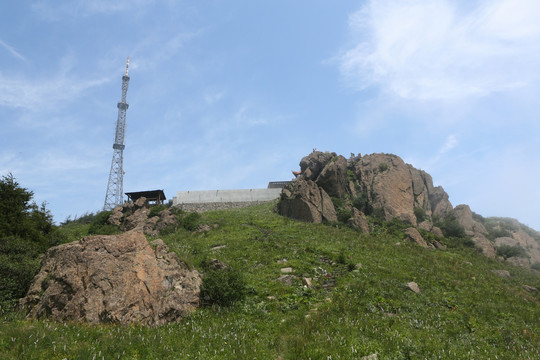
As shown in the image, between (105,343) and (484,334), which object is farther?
(484,334)

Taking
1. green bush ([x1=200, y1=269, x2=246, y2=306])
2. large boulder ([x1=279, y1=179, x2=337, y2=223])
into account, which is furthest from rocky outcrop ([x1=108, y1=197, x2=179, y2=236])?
green bush ([x1=200, y1=269, x2=246, y2=306])

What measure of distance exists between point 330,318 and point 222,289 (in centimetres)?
417

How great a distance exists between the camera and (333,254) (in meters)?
22.4

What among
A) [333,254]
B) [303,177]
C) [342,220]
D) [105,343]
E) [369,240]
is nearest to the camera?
[105,343]

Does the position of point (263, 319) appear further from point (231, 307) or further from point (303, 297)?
Result: point (303, 297)

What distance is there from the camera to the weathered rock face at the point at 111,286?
11.1 meters

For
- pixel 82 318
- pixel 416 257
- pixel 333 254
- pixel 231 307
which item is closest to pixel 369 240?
pixel 416 257

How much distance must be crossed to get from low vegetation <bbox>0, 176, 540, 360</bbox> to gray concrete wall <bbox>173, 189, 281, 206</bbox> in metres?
29.5

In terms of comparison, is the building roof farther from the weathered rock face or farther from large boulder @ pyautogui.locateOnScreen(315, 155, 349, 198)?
the weathered rock face

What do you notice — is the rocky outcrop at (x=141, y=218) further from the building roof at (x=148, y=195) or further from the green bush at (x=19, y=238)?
the green bush at (x=19, y=238)

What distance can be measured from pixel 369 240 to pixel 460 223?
20157mm

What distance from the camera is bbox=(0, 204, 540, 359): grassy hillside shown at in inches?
366

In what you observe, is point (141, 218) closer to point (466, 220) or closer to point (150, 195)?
point (150, 195)

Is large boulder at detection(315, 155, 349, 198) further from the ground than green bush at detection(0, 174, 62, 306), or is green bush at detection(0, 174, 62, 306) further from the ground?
large boulder at detection(315, 155, 349, 198)
